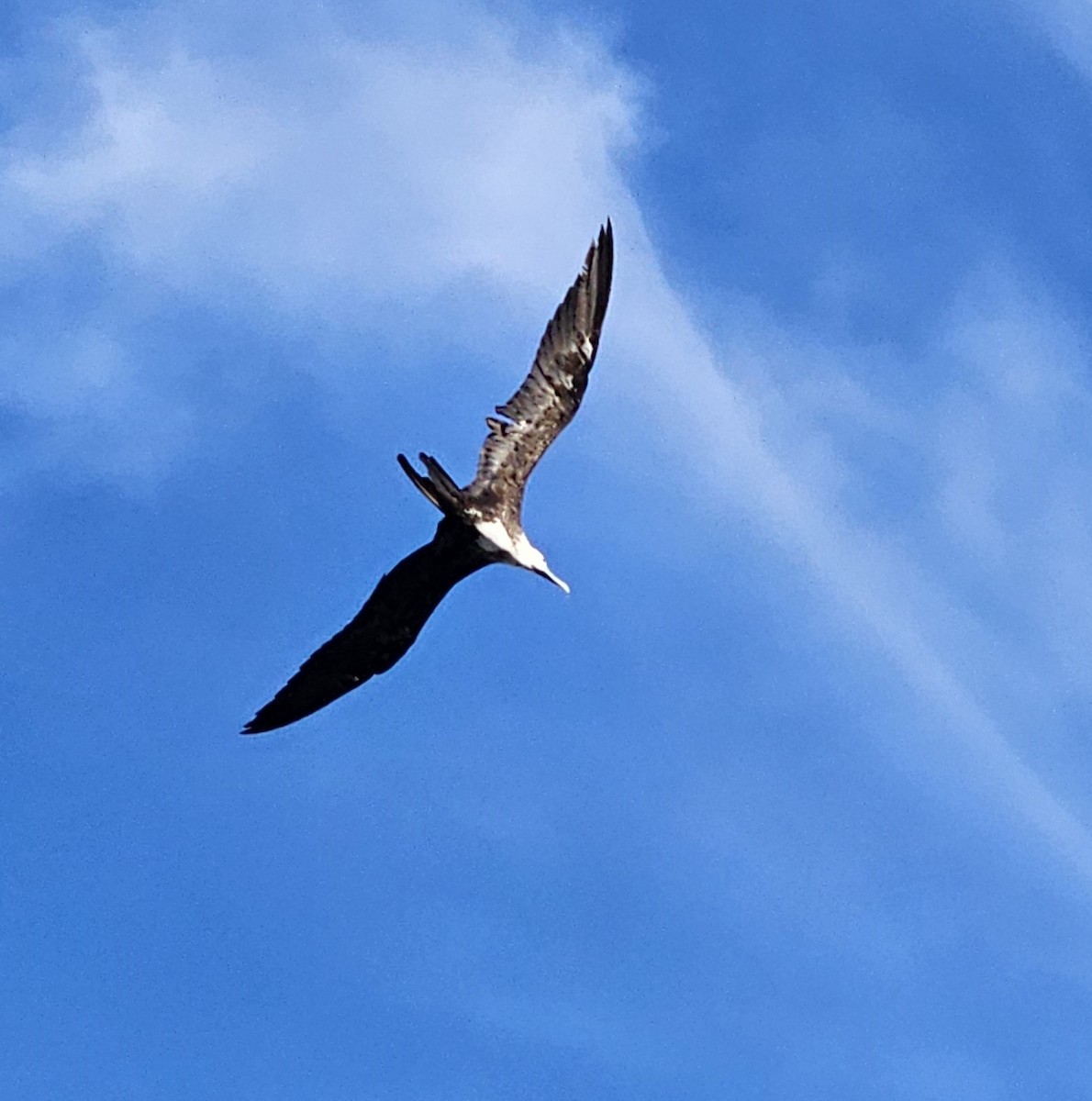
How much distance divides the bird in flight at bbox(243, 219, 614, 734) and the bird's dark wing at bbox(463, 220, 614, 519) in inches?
0.5

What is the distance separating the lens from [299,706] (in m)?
24.1

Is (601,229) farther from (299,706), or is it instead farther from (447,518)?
(299,706)

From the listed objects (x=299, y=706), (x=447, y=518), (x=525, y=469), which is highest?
(x=525, y=469)

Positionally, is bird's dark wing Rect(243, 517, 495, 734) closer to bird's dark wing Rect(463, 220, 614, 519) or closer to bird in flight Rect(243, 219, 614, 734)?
bird in flight Rect(243, 219, 614, 734)

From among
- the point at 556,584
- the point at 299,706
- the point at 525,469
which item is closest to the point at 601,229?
the point at 525,469

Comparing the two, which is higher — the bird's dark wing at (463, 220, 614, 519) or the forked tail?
the bird's dark wing at (463, 220, 614, 519)

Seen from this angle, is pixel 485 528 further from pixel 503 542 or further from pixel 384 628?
pixel 384 628

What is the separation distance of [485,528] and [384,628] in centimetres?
209

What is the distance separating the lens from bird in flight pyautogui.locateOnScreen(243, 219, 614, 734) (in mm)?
23375

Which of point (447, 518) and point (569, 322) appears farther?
point (569, 322)

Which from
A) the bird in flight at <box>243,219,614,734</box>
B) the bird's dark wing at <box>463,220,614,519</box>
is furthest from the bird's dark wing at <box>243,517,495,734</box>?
the bird's dark wing at <box>463,220,614,519</box>

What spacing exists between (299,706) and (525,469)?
4.60m

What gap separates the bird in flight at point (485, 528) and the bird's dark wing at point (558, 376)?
1cm

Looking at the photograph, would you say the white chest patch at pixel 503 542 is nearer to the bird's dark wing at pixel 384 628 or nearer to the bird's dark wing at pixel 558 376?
the bird's dark wing at pixel 384 628
